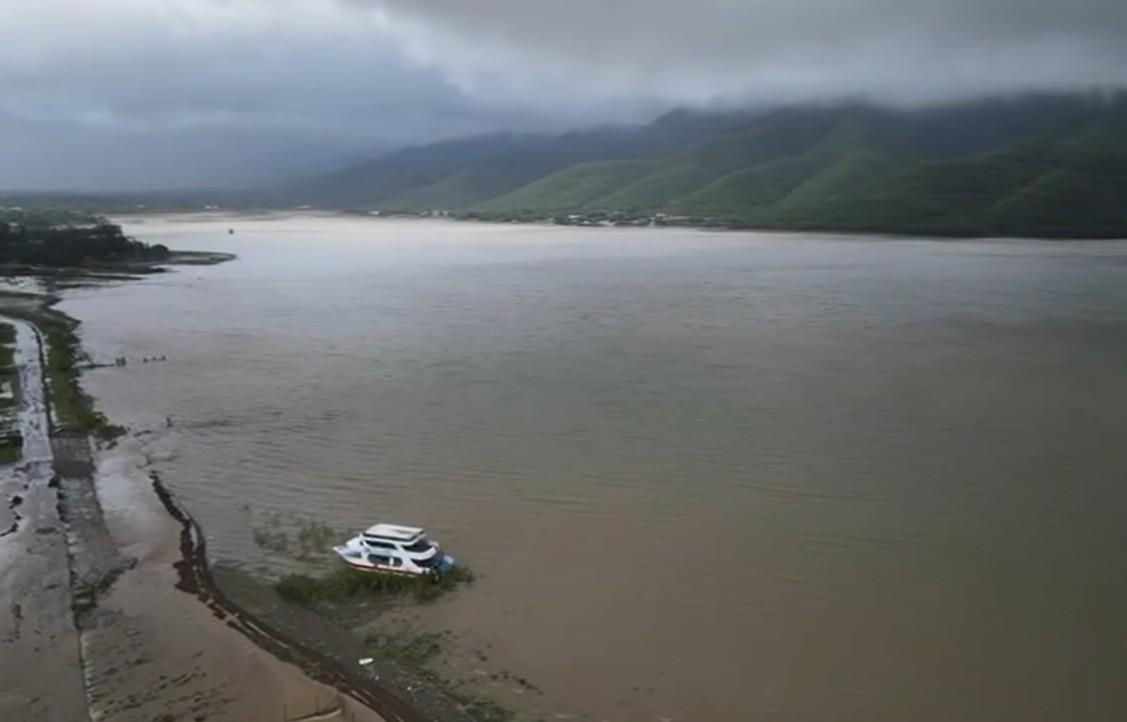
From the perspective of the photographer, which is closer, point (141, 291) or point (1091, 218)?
point (141, 291)

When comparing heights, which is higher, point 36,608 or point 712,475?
point 712,475

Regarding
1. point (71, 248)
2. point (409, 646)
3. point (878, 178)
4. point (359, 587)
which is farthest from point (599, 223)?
point (409, 646)

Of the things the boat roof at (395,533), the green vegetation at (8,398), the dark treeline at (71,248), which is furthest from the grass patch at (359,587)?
the dark treeline at (71,248)

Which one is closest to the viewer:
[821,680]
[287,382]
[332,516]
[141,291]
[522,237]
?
[821,680]

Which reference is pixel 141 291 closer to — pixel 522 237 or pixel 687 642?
pixel 687 642

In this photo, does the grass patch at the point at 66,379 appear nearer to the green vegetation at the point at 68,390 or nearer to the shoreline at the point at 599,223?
the green vegetation at the point at 68,390

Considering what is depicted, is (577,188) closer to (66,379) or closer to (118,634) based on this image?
(66,379)

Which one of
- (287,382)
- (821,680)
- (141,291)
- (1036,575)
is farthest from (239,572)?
(141,291)

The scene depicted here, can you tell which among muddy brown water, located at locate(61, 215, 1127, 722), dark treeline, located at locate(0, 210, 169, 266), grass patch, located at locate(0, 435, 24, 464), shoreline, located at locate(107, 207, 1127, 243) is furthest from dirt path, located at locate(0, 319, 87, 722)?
shoreline, located at locate(107, 207, 1127, 243)
